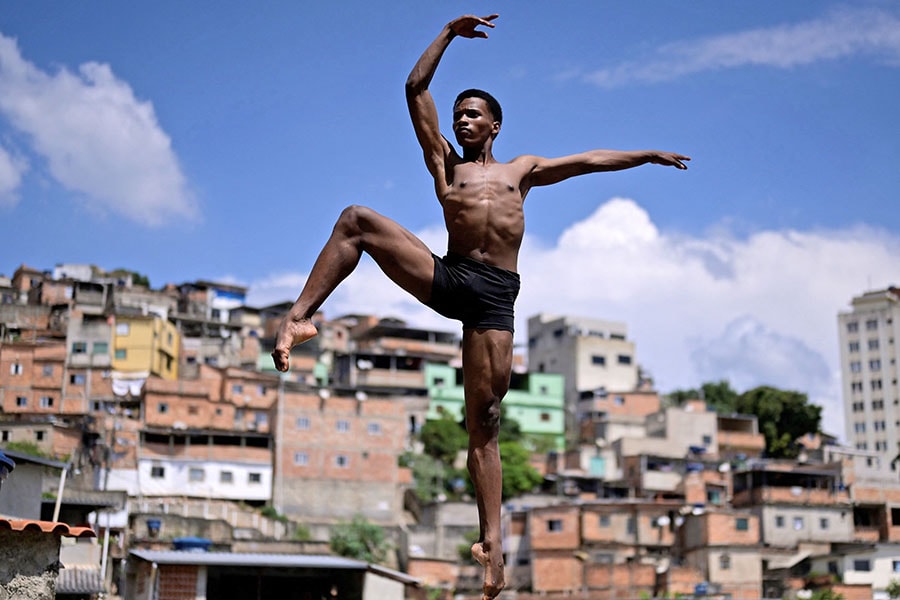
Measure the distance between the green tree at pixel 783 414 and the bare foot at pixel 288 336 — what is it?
73506mm

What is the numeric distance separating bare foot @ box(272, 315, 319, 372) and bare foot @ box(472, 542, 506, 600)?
177 centimetres

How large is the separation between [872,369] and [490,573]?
368 feet

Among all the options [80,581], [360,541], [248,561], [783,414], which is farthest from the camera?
[783,414]

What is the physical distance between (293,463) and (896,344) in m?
70.3

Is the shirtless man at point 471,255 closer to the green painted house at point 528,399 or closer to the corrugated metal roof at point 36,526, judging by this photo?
the corrugated metal roof at point 36,526

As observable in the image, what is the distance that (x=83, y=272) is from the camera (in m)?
82.3

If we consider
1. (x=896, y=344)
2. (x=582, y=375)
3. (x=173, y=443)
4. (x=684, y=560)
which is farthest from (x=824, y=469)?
(x=896, y=344)

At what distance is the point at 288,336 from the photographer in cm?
785

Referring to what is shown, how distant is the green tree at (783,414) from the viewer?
258ft

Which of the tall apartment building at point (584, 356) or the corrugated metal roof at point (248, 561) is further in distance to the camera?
the tall apartment building at point (584, 356)

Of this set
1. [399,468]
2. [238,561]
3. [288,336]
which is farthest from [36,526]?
[399,468]

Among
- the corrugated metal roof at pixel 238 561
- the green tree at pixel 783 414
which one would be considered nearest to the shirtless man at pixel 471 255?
the corrugated metal roof at pixel 238 561

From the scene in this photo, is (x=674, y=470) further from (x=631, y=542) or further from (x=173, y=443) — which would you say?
(x=173, y=443)

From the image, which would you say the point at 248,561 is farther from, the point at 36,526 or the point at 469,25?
the point at 469,25
